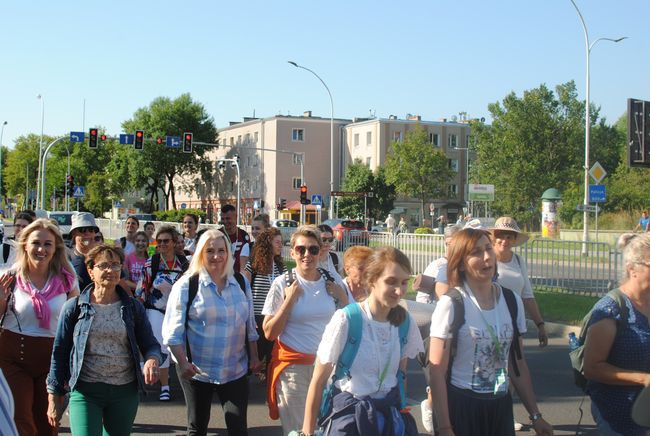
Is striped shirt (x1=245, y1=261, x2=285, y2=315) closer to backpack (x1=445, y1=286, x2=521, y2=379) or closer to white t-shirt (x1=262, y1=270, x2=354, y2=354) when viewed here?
white t-shirt (x1=262, y1=270, x2=354, y2=354)

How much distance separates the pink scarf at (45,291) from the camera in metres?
5.30

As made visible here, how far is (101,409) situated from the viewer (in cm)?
467

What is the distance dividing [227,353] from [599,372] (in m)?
2.35

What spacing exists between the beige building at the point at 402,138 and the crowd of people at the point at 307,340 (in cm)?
7723

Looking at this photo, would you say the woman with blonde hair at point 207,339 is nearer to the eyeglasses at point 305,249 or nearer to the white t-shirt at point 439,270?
the eyeglasses at point 305,249

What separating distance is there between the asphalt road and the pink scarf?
6.24 ft

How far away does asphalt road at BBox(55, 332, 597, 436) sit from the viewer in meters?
6.96

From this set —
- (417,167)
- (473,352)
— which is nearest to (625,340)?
(473,352)

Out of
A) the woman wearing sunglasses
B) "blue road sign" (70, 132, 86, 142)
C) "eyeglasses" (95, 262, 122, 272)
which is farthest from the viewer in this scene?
"blue road sign" (70, 132, 86, 142)

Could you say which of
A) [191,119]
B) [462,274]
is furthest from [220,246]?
[191,119]

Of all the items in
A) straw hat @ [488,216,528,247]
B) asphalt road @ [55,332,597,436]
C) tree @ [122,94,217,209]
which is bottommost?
asphalt road @ [55,332,597,436]

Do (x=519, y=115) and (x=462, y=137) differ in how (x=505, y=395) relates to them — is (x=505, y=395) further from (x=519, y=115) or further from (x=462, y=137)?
(x=462, y=137)

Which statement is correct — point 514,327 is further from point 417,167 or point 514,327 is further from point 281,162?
point 281,162

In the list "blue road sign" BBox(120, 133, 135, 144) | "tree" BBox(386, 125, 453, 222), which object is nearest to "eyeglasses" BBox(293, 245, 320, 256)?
"blue road sign" BBox(120, 133, 135, 144)
